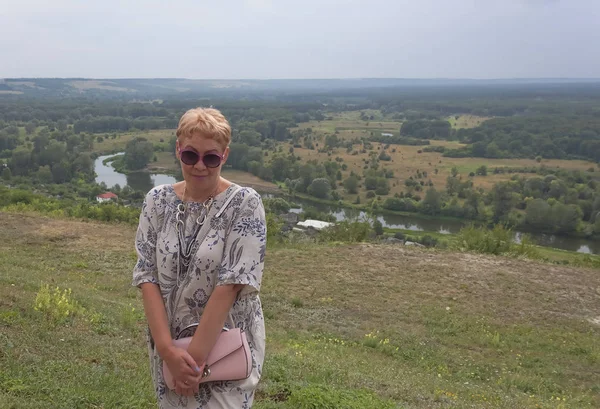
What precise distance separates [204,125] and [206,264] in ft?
1.97

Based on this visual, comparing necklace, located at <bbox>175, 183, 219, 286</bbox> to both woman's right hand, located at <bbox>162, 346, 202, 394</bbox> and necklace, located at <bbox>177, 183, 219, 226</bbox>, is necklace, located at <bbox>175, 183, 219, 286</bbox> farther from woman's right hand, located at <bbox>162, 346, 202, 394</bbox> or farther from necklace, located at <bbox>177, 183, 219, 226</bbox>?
woman's right hand, located at <bbox>162, 346, 202, 394</bbox>

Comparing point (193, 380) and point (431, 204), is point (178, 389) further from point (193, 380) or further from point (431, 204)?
point (431, 204)

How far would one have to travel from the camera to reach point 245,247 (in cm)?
218

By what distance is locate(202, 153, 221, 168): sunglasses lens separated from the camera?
218cm

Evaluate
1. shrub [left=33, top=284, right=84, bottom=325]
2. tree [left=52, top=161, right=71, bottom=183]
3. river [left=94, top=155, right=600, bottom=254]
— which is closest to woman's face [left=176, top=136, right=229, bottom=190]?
shrub [left=33, top=284, right=84, bottom=325]

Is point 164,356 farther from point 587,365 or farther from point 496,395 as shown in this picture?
point 587,365

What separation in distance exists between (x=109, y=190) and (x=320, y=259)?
40686 millimetres

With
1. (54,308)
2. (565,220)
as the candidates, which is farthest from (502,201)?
(54,308)

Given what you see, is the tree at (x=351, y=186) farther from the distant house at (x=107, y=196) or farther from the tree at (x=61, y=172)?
the tree at (x=61, y=172)

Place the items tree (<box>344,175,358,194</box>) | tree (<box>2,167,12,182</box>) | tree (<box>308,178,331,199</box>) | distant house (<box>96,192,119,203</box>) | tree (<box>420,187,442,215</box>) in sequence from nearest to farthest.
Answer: distant house (<box>96,192,119,203</box>) < tree (<box>420,187,442,215</box>) < tree (<box>2,167,12,182</box>) < tree (<box>308,178,331,199</box>) < tree (<box>344,175,358,194</box>)

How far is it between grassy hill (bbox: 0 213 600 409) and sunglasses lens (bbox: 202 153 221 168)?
2.39 meters

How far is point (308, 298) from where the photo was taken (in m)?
10.7

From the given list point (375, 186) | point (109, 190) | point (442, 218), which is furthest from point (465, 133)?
point (109, 190)

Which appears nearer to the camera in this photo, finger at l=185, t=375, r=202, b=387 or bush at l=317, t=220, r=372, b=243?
finger at l=185, t=375, r=202, b=387
